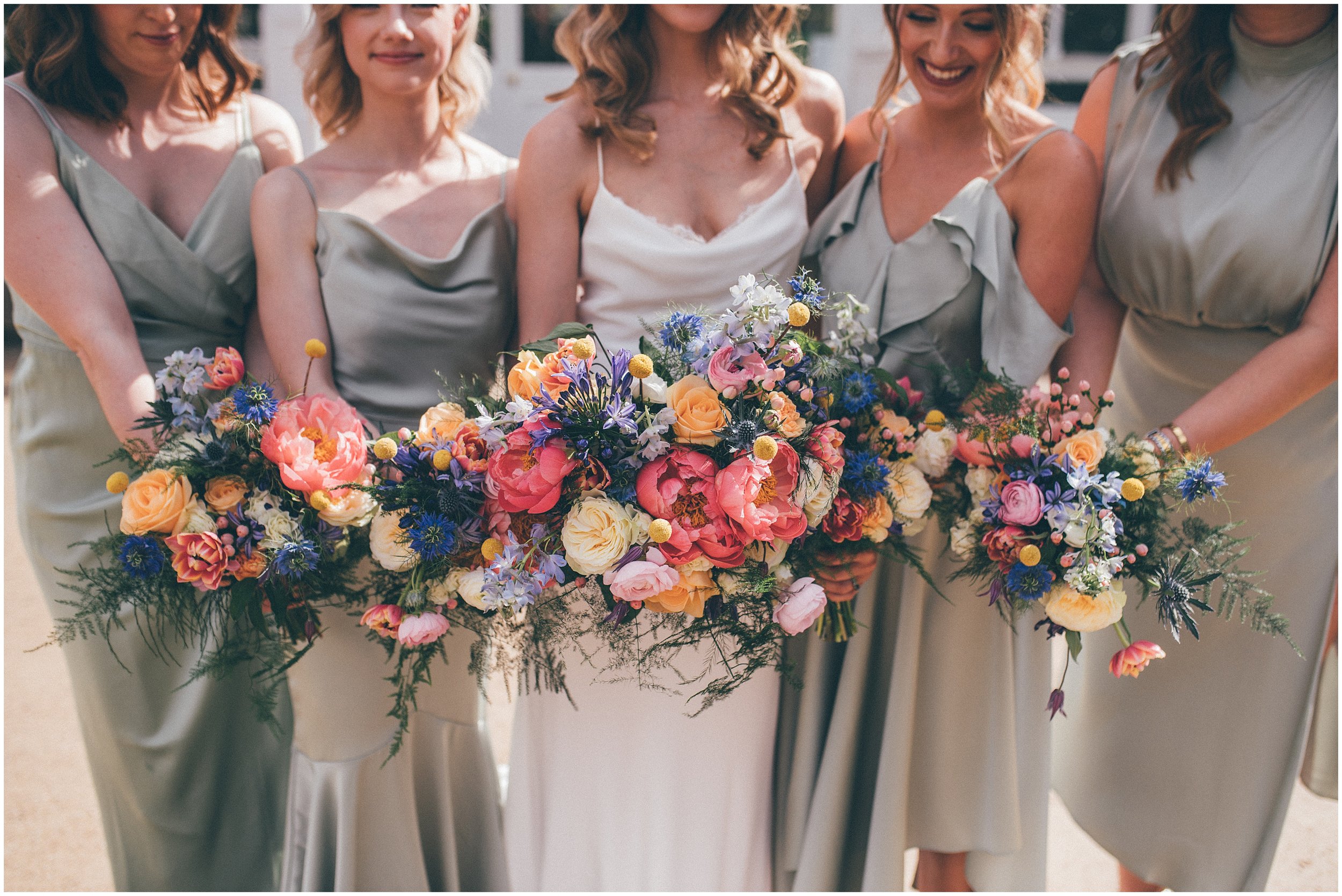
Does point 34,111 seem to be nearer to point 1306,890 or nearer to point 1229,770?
point 1229,770

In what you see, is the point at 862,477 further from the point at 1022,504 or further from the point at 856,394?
the point at 1022,504

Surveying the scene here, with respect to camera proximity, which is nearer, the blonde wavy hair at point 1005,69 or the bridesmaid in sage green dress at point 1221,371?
the blonde wavy hair at point 1005,69

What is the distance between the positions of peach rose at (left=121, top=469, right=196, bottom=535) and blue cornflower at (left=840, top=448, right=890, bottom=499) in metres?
1.17

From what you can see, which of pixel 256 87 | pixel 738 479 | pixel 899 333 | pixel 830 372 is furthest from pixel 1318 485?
pixel 256 87

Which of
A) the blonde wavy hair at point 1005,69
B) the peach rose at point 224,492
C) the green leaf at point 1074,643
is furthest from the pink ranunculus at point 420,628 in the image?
the blonde wavy hair at point 1005,69

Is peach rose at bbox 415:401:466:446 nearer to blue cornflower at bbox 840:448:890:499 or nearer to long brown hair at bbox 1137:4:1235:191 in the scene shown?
blue cornflower at bbox 840:448:890:499

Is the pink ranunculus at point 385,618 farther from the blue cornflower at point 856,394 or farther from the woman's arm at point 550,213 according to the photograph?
the blue cornflower at point 856,394

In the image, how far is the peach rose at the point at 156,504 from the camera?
5.47 ft

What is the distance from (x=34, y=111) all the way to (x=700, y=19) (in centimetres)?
155

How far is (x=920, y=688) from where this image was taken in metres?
2.36

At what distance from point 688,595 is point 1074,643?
728mm

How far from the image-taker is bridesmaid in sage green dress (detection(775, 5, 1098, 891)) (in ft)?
7.09

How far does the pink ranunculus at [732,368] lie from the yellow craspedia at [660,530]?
0.24 m

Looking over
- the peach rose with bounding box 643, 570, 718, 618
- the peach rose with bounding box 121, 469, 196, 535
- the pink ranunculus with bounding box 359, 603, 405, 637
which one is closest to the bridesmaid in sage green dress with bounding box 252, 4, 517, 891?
the pink ranunculus with bounding box 359, 603, 405, 637
